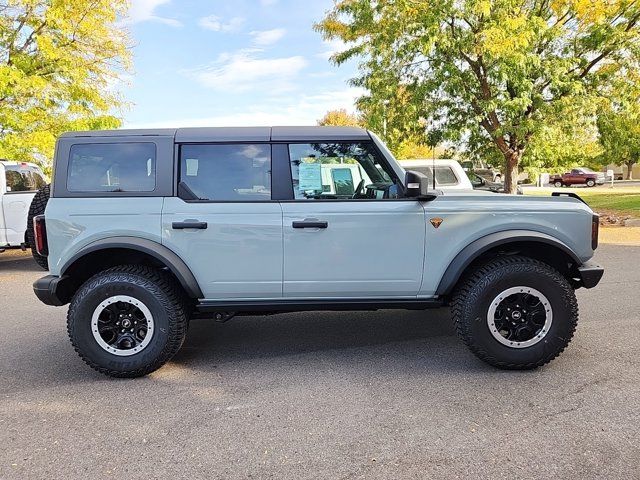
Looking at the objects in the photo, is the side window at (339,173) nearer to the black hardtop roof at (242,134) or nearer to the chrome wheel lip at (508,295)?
the black hardtop roof at (242,134)

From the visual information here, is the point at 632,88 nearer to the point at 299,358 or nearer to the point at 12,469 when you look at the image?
the point at 299,358

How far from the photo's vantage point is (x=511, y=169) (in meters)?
14.5

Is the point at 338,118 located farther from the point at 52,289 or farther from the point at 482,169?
the point at 52,289

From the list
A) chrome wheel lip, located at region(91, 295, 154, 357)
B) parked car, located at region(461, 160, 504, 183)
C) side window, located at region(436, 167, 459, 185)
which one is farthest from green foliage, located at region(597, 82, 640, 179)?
chrome wheel lip, located at region(91, 295, 154, 357)

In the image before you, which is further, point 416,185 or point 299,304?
point 299,304

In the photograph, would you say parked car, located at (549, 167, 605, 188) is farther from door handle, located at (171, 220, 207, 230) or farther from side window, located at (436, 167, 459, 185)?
door handle, located at (171, 220, 207, 230)

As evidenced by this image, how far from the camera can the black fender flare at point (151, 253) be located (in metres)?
3.78

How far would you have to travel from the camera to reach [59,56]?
34.4ft

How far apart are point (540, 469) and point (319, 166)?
8.28 feet

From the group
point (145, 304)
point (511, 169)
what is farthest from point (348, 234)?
point (511, 169)

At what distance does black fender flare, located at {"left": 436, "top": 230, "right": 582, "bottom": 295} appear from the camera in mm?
3809

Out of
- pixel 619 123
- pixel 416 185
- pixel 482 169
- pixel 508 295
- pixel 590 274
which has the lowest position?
pixel 508 295

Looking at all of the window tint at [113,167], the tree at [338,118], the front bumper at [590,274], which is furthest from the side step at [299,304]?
the tree at [338,118]

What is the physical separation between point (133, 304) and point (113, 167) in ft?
3.56
